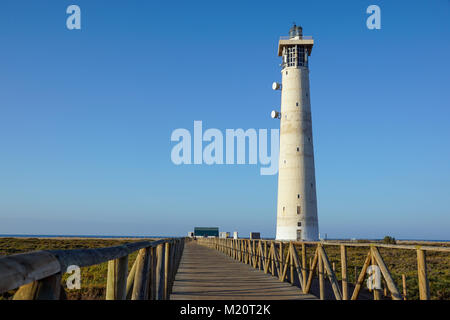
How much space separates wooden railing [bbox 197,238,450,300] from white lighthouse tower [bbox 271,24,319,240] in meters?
17.8

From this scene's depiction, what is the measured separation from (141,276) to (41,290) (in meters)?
2.88

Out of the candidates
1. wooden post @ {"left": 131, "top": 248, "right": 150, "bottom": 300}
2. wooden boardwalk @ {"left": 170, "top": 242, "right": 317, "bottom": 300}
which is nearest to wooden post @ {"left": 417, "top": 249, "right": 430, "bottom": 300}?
wooden post @ {"left": 131, "top": 248, "right": 150, "bottom": 300}

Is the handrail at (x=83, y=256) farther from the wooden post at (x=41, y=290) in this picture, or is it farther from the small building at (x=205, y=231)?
the small building at (x=205, y=231)

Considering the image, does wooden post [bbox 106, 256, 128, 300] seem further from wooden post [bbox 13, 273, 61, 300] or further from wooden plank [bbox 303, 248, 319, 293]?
wooden plank [bbox 303, 248, 319, 293]

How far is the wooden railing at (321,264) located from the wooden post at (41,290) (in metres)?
4.26

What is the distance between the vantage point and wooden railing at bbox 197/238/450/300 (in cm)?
480

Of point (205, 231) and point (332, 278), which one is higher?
point (332, 278)

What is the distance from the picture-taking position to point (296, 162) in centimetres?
4062

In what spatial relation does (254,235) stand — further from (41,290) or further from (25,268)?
(25,268)

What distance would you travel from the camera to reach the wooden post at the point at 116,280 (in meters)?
3.25

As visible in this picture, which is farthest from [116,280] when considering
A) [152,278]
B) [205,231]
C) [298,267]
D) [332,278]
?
[205,231]

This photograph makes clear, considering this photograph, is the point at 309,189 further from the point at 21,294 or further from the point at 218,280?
the point at 21,294
